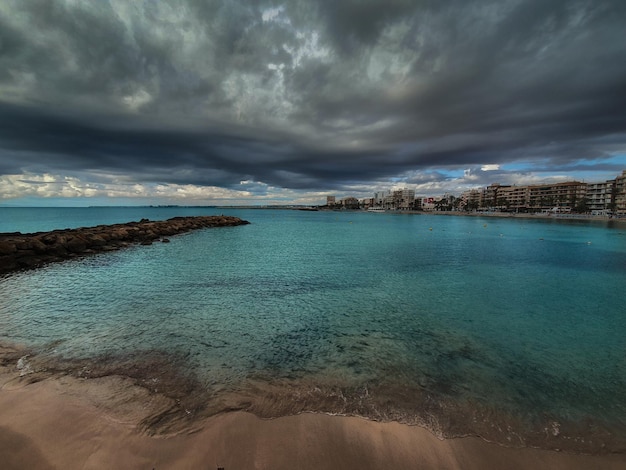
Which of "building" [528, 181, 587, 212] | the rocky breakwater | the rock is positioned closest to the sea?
the rocky breakwater

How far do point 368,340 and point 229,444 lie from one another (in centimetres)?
514

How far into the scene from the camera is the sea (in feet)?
17.9

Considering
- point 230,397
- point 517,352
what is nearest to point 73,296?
point 230,397

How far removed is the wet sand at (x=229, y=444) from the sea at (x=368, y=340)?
32cm

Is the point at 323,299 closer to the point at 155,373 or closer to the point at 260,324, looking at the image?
the point at 260,324

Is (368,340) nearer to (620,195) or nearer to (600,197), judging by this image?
(620,195)

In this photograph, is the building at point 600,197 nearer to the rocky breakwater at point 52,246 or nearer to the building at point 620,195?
the building at point 620,195

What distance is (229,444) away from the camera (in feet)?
14.4

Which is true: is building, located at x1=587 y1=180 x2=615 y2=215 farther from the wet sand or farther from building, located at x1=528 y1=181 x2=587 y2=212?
the wet sand

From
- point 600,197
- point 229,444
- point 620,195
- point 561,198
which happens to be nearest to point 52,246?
point 229,444

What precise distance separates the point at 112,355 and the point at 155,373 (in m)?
1.75

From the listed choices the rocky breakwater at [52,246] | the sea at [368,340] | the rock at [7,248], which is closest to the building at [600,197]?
the sea at [368,340]

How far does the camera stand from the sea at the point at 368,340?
5465 millimetres

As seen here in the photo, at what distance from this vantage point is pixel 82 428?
468 centimetres
